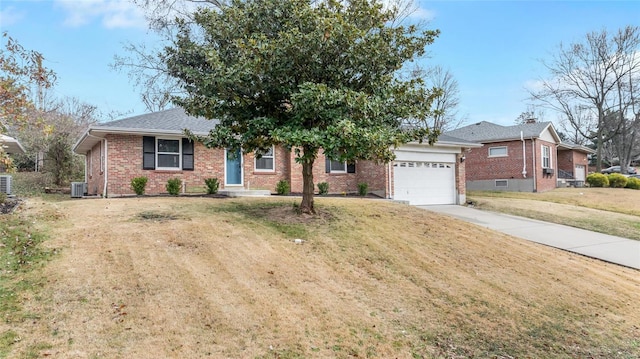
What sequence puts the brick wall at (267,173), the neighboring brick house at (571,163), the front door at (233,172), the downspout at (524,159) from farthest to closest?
the neighboring brick house at (571,163)
the downspout at (524,159)
the brick wall at (267,173)
the front door at (233,172)

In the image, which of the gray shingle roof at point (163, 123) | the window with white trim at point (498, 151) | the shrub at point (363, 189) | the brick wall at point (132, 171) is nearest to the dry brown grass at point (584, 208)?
the window with white trim at point (498, 151)

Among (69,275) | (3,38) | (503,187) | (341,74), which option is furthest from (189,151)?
(503,187)

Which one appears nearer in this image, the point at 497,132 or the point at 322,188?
the point at 322,188

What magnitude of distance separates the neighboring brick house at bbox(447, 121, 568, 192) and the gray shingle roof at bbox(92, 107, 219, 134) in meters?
17.5

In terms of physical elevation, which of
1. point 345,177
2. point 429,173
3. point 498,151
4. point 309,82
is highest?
point 309,82

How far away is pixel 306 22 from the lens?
26.0 feet

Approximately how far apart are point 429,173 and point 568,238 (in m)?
7.31

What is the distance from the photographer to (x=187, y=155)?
592 inches

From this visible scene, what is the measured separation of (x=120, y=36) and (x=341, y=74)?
1486 centimetres

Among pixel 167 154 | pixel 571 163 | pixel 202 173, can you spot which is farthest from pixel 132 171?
pixel 571 163

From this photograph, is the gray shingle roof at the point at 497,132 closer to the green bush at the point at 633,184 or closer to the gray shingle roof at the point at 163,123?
the green bush at the point at 633,184

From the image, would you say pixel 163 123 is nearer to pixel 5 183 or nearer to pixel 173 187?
pixel 173 187

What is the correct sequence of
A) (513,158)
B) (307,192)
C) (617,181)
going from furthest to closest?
(617,181) < (513,158) < (307,192)

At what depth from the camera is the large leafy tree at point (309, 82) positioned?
25.2 ft
